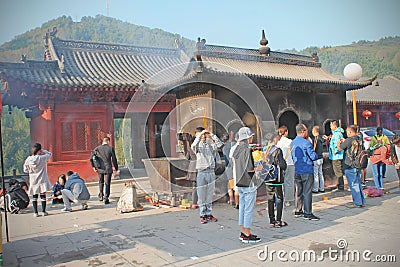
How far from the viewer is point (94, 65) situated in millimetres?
14906

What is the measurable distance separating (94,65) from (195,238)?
1161 centimetres

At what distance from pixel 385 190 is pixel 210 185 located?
4826 millimetres

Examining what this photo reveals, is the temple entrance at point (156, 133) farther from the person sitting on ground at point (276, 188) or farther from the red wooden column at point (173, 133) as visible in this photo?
the person sitting on ground at point (276, 188)

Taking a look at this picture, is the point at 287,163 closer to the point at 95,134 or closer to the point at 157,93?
the point at 157,93

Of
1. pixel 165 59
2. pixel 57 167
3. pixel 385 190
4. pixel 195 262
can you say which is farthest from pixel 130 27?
pixel 195 262

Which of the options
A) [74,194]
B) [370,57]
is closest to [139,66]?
[74,194]

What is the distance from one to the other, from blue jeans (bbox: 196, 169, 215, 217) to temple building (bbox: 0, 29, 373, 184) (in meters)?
2.12

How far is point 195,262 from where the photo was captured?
4.23 m

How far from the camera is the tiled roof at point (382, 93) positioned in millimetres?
22295

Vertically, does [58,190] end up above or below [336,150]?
below

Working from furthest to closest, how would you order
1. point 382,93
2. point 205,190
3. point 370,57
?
1. point 370,57
2. point 382,93
3. point 205,190

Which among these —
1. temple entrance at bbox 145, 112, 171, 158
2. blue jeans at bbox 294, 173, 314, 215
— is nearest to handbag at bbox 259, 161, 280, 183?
blue jeans at bbox 294, 173, 314, 215

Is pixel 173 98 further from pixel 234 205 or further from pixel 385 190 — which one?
pixel 385 190

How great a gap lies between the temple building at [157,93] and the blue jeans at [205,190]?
83.3 inches
